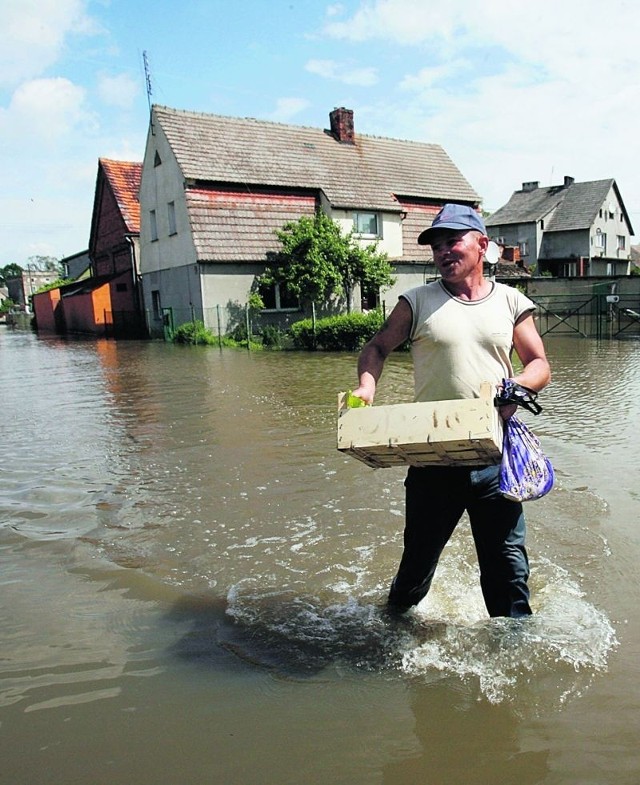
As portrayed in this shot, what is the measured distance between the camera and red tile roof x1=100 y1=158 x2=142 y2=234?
3231 centimetres

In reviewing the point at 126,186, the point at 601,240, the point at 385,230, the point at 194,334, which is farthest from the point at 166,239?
the point at 601,240

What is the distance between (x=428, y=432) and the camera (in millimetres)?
2805

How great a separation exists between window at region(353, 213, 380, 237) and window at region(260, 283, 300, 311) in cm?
443

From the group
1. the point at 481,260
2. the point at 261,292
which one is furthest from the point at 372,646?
the point at 261,292

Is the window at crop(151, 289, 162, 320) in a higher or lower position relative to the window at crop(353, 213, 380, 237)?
lower

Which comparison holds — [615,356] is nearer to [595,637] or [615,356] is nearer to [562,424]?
[562,424]

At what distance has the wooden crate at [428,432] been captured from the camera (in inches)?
109

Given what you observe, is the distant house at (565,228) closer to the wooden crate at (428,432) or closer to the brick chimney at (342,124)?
the brick chimney at (342,124)

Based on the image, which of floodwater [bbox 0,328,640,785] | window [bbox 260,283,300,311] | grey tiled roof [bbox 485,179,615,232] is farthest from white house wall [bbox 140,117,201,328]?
grey tiled roof [bbox 485,179,615,232]

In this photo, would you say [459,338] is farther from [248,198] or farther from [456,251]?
[248,198]

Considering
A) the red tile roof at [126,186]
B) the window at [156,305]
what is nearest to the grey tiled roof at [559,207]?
the red tile roof at [126,186]

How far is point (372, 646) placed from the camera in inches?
132

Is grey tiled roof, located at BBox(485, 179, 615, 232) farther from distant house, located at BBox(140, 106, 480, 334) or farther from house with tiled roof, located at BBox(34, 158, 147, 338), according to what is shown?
house with tiled roof, located at BBox(34, 158, 147, 338)

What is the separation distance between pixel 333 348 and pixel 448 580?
1673 centimetres
